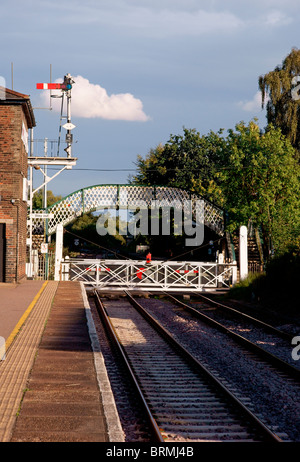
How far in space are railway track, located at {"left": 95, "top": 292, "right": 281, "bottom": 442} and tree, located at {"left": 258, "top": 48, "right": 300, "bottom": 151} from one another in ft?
96.1

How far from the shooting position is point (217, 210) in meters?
35.1

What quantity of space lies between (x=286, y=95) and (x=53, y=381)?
3500 cm

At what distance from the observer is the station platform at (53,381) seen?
613 centimetres

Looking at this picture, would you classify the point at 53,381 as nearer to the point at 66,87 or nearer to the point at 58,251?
the point at 58,251

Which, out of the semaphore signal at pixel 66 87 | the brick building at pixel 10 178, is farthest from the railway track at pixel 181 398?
the semaphore signal at pixel 66 87

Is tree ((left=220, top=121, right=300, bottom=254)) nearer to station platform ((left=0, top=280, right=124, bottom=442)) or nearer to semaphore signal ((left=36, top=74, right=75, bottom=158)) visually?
semaphore signal ((left=36, top=74, right=75, bottom=158))

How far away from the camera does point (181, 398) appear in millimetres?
8469

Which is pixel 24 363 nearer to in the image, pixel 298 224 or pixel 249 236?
pixel 298 224

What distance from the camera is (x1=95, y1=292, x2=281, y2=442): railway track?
691cm

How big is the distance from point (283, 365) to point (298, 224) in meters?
21.7

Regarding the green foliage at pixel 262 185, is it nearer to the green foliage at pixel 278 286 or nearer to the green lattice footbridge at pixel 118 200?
the green lattice footbridge at pixel 118 200

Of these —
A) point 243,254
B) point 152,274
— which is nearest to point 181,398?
point 152,274

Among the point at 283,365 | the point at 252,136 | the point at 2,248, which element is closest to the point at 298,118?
the point at 252,136

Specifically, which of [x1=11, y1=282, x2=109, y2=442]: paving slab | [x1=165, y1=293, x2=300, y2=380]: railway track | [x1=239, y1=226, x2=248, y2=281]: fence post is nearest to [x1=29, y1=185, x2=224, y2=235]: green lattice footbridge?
[x1=239, y1=226, x2=248, y2=281]: fence post
